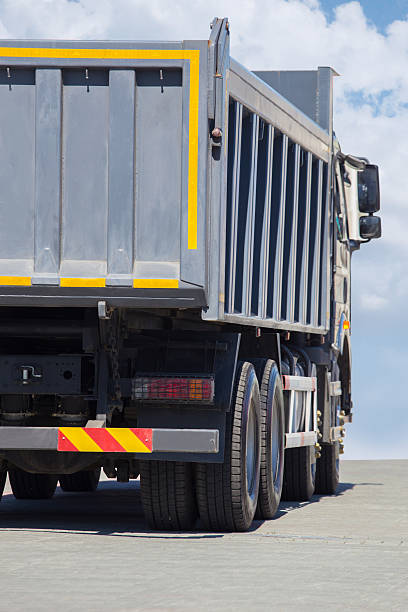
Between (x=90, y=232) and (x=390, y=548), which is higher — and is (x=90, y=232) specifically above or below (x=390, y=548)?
above

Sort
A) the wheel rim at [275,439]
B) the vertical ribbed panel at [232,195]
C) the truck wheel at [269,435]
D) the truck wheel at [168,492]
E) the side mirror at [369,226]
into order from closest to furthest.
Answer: the vertical ribbed panel at [232,195] < the truck wheel at [168,492] < the truck wheel at [269,435] < the wheel rim at [275,439] < the side mirror at [369,226]

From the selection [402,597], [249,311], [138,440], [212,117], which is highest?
[212,117]

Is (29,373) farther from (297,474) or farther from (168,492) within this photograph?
(297,474)

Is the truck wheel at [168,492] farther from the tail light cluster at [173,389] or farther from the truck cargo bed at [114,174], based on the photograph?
the truck cargo bed at [114,174]

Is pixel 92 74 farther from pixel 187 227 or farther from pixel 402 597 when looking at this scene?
pixel 402 597

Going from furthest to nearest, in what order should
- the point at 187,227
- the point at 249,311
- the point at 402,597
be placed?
the point at 249,311
the point at 187,227
the point at 402,597

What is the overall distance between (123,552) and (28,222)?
8.26 ft

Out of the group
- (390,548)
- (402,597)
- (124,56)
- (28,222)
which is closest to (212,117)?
(124,56)

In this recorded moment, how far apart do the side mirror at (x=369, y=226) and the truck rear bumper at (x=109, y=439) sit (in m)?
6.90

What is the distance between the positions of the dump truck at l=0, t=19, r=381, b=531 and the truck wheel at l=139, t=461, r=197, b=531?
0.01 meters

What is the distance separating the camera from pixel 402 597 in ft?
23.5

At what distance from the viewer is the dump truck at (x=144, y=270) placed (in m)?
9.82

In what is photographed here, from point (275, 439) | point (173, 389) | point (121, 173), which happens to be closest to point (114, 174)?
point (121, 173)

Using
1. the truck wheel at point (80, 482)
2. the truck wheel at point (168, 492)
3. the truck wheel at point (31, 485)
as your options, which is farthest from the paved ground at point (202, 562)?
the truck wheel at point (80, 482)
